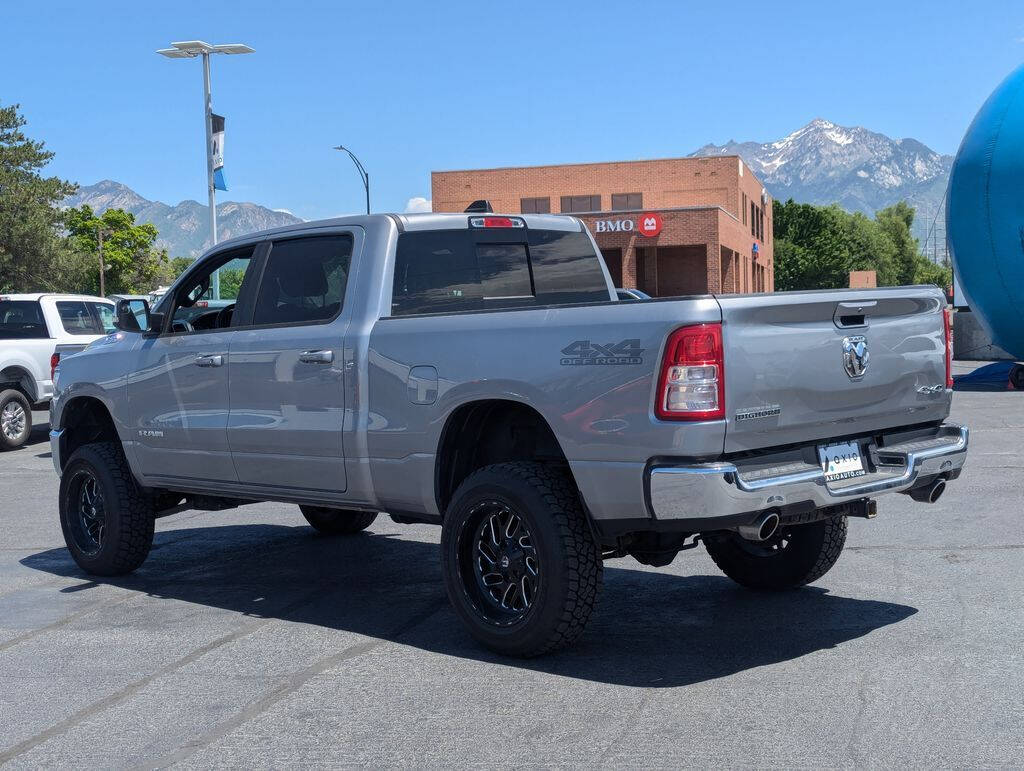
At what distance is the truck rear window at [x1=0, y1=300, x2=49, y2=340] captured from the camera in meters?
16.8

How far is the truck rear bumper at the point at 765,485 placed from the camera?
4.90 meters

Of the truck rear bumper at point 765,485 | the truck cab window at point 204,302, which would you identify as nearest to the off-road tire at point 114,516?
the truck cab window at point 204,302

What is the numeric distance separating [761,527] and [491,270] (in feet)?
8.16

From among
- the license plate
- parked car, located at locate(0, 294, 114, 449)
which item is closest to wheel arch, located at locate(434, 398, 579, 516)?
the license plate

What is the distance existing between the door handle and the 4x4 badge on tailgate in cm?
260

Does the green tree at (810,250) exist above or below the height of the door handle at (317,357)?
above

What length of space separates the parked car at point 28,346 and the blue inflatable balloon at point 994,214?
15475 mm

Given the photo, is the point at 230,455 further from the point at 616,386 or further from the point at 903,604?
the point at 903,604

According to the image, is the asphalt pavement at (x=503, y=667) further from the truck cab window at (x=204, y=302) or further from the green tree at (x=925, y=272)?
the green tree at (x=925, y=272)

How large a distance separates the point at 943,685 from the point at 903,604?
4.80 feet

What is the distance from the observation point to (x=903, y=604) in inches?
251

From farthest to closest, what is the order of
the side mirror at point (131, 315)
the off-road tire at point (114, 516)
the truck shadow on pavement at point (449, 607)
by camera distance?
the side mirror at point (131, 315) < the off-road tire at point (114, 516) < the truck shadow on pavement at point (449, 607)

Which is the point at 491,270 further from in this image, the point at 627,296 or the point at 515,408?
the point at 627,296

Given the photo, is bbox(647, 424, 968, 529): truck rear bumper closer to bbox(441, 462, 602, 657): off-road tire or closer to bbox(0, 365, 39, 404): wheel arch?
bbox(441, 462, 602, 657): off-road tire
